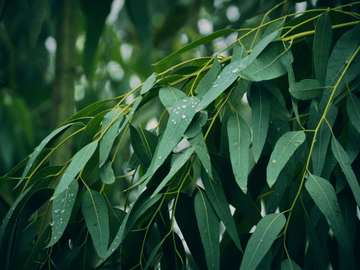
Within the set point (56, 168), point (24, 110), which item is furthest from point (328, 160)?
point (24, 110)

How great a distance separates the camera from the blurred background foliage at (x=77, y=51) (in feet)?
3.23

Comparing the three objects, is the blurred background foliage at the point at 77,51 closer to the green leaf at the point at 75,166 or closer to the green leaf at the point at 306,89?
the green leaf at the point at 75,166

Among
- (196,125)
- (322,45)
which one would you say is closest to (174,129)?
(196,125)

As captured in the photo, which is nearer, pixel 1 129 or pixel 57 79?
pixel 57 79

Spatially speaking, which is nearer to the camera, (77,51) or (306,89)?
(306,89)

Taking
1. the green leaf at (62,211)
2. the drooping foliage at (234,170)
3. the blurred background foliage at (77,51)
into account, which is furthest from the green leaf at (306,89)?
the blurred background foliage at (77,51)

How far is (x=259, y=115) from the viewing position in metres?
0.42

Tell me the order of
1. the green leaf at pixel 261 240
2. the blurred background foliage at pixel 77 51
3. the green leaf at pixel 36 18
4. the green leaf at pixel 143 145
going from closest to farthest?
the green leaf at pixel 261 240 < the green leaf at pixel 143 145 < the green leaf at pixel 36 18 < the blurred background foliage at pixel 77 51

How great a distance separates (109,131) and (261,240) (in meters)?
0.25

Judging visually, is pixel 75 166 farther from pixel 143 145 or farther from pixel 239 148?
pixel 239 148

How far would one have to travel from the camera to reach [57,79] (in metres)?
1.00

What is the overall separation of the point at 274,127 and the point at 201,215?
0.55ft

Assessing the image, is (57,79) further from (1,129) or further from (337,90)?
(337,90)

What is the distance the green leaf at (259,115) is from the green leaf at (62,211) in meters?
0.26
